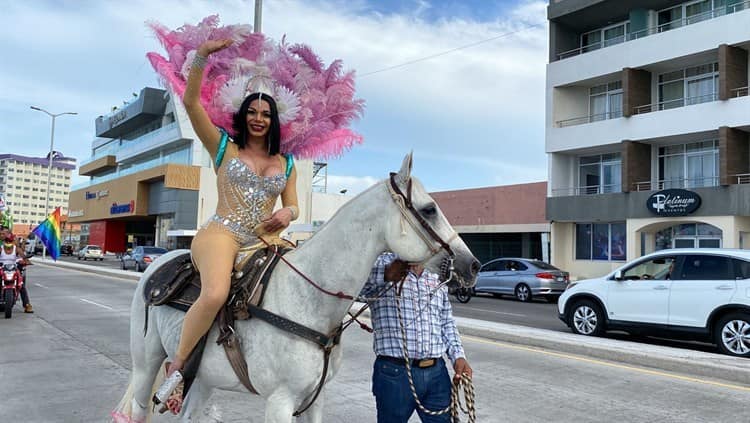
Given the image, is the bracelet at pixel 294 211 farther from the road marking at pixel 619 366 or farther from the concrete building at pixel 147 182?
the concrete building at pixel 147 182

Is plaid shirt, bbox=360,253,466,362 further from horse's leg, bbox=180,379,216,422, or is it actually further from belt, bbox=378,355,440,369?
horse's leg, bbox=180,379,216,422

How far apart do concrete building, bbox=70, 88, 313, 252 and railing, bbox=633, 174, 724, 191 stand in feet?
72.3

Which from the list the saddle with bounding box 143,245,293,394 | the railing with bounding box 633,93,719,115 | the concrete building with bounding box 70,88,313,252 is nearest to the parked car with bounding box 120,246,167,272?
the concrete building with bounding box 70,88,313,252

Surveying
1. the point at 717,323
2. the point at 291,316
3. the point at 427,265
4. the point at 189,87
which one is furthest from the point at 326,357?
the point at 717,323

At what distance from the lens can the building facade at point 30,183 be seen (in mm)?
118188

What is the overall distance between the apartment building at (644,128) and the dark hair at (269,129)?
2479cm

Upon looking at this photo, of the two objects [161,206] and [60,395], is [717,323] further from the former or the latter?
[161,206]

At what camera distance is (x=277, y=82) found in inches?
151

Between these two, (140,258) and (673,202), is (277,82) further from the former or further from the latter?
(140,258)

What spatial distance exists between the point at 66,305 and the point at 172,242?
3946 centimetres

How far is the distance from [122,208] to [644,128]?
5250cm

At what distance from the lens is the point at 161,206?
181 feet

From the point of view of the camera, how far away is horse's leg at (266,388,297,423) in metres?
2.86

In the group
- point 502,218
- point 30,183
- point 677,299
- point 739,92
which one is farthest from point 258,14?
point 30,183
